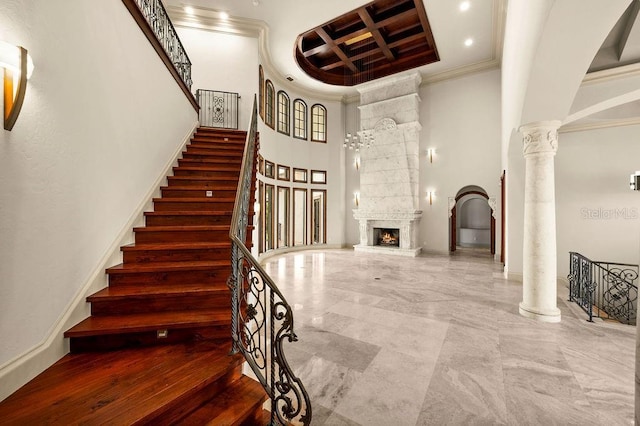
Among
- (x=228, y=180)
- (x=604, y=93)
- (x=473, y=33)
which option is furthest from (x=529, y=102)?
(x=473, y=33)

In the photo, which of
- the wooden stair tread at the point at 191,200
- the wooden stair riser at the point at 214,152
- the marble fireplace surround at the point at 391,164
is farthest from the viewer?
the marble fireplace surround at the point at 391,164

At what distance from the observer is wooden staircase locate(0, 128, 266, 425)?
1453 millimetres

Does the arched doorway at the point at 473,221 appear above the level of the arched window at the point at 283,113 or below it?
below

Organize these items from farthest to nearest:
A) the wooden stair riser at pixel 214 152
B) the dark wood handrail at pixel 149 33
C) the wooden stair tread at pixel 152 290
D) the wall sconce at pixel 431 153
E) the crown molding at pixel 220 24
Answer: the wall sconce at pixel 431 153, the crown molding at pixel 220 24, the wooden stair riser at pixel 214 152, the dark wood handrail at pixel 149 33, the wooden stair tread at pixel 152 290

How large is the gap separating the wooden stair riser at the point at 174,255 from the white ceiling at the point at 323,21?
6904 millimetres

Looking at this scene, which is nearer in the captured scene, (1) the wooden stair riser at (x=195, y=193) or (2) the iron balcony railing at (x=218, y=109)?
(1) the wooden stair riser at (x=195, y=193)

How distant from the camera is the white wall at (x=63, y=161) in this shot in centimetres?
163

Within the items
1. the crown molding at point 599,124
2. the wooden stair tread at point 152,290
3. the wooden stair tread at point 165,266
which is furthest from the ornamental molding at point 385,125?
the wooden stair tread at point 152,290

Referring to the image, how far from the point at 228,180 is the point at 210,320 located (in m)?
2.64

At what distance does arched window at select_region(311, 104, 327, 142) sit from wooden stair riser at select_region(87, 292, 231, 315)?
31.9ft

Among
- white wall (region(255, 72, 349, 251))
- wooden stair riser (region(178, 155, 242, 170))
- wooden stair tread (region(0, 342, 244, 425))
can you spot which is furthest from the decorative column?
white wall (region(255, 72, 349, 251))

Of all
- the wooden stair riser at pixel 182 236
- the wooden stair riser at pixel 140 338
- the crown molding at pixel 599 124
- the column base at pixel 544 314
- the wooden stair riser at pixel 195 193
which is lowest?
the column base at pixel 544 314

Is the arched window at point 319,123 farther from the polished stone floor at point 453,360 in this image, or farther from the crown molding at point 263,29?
Answer: the polished stone floor at point 453,360

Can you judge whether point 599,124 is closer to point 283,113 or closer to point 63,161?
point 283,113
